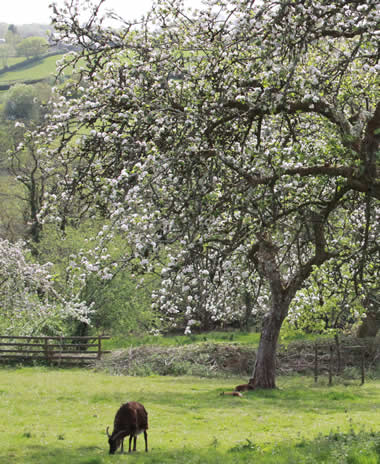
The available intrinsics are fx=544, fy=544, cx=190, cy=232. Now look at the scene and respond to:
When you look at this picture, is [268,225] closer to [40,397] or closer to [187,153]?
[187,153]

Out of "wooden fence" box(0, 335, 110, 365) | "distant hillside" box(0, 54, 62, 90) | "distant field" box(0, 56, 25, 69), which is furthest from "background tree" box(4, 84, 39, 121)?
"wooden fence" box(0, 335, 110, 365)

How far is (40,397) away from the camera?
2080cm

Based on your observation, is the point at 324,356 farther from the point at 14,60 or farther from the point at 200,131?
the point at 14,60

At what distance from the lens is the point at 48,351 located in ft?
113

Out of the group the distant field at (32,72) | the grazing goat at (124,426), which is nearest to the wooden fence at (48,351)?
the grazing goat at (124,426)

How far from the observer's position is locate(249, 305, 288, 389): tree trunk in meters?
21.7

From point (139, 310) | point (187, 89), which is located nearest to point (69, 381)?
point (139, 310)

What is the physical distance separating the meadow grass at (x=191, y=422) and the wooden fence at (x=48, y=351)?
20.6 feet

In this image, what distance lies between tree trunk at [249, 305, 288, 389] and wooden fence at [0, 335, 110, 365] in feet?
47.4

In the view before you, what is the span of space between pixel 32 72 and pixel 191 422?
14169 centimetres

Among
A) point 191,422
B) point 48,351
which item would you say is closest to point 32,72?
point 48,351

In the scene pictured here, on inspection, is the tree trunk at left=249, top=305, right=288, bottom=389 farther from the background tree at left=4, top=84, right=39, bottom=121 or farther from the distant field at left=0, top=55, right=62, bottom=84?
the distant field at left=0, top=55, right=62, bottom=84

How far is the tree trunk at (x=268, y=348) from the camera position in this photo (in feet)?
71.2

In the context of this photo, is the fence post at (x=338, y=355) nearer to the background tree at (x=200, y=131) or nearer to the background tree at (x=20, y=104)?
the background tree at (x=200, y=131)
